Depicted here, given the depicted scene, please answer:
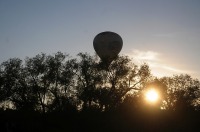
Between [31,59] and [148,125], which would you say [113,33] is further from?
[148,125]

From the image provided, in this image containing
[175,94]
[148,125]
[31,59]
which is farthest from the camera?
[175,94]

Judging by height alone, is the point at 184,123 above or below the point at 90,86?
below

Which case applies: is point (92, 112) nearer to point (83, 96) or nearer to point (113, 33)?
point (83, 96)

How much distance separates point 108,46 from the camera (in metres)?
70.2

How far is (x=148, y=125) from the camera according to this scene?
5125cm

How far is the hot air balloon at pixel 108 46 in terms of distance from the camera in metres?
70.6

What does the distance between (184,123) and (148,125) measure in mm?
6010

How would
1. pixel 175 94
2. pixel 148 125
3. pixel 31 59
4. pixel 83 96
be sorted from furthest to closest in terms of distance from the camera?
pixel 175 94, pixel 31 59, pixel 83 96, pixel 148 125

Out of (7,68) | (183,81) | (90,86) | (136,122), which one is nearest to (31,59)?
(7,68)

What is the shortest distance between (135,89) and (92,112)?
1977 centimetres

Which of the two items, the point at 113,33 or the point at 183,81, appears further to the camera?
the point at 183,81

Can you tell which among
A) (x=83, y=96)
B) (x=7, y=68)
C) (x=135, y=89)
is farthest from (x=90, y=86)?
(x=7, y=68)

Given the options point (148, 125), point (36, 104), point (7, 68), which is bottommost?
point (148, 125)

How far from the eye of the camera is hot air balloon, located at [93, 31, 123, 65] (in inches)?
2778
